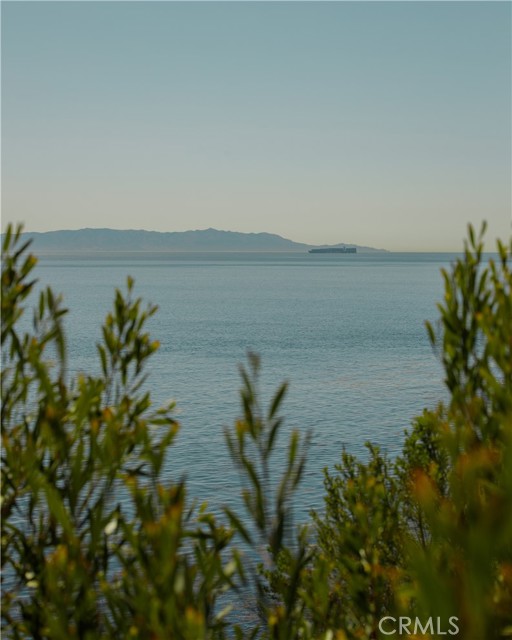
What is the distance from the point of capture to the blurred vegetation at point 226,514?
7.02 feet

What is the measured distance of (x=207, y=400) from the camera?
4594 cm

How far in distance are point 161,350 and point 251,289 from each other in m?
81.5

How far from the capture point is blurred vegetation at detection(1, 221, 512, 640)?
2.14 metres

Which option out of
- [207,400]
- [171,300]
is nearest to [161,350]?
[207,400]

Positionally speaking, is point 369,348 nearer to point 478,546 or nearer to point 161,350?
point 161,350

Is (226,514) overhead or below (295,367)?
overhead

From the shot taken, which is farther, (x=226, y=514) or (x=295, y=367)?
(x=295, y=367)

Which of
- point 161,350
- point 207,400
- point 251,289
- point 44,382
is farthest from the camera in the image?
point 251,289

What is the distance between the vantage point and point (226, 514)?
5.12 metres

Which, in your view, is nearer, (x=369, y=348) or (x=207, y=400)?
(x=207, y=400)

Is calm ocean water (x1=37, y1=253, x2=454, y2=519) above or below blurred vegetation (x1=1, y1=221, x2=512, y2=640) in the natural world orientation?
below

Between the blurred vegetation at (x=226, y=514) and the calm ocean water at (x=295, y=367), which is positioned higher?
the blurred vegetation at (x=226, y=514)

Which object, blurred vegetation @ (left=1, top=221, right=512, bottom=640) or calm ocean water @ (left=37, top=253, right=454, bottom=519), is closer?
blurred vegetation @ (left=1, top=221, right=512, bottom=640)

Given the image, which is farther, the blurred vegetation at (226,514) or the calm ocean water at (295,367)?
the calm ocean water at (295,367)
